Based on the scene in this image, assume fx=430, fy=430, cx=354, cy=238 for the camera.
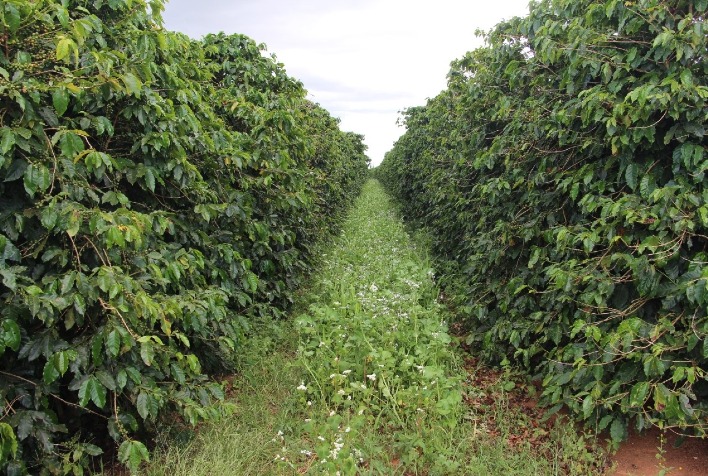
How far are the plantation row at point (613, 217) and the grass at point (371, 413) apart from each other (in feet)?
1.27

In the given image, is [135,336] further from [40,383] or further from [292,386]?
[292,386]

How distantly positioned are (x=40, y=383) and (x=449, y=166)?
6544 millimetres

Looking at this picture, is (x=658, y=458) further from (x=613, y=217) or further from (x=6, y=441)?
(x=6, y=441)

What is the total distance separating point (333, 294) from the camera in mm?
5426

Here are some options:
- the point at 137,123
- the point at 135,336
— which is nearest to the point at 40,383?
the point at 135,336

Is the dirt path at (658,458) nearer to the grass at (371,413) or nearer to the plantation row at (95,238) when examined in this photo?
the grass at (371,413)

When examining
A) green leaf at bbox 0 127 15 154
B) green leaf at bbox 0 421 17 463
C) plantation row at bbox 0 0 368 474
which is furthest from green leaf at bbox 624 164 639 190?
green leaf at bbox 0 421 17 463

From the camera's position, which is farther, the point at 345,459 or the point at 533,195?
the point at 533,195

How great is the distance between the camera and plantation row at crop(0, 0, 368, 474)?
2.01m

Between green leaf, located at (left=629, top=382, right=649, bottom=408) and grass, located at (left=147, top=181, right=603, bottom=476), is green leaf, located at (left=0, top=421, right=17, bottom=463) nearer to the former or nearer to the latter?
grass, located at (left=147, top=181, right=603, bottom=476)

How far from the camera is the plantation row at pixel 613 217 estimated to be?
2.55 meters

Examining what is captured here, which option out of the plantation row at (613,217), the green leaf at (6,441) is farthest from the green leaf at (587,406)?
the green leaf at (6,441)

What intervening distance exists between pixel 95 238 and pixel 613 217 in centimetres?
320

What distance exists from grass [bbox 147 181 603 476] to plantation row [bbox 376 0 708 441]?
15.3 inches
